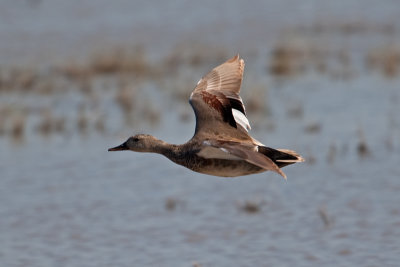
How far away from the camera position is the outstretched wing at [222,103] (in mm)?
5988

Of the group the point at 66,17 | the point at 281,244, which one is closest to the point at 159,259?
the point at 281,244

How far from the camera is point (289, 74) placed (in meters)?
12.9

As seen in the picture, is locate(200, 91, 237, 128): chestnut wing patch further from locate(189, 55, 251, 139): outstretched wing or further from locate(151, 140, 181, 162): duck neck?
locate(151, 140, 181, 162): duck neck

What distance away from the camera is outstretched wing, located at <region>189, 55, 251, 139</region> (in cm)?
599

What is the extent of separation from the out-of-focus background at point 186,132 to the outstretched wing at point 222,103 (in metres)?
1.21

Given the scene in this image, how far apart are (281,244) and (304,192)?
1.34 meters

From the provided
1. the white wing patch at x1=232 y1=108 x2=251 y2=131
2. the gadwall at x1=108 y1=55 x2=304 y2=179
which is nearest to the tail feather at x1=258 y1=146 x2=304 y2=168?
the gadwall at x1=108 y1=55 x2=304 y2=179

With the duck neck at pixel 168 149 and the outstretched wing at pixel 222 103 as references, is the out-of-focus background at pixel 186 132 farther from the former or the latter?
the outstretched wing at pixel 222 103

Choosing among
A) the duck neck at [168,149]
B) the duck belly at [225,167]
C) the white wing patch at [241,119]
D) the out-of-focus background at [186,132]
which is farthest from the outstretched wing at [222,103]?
the out-of-focus background at [186,132]

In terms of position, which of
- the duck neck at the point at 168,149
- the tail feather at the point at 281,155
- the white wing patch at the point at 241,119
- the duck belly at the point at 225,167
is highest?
the white wing patch at the point at 241,119

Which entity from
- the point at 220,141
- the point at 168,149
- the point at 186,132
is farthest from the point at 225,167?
the point at 186,132

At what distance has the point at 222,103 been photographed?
614 cm

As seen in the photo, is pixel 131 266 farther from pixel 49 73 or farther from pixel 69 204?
pixel 49 73

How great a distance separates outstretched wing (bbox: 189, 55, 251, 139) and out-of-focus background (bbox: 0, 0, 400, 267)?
1214 mm
